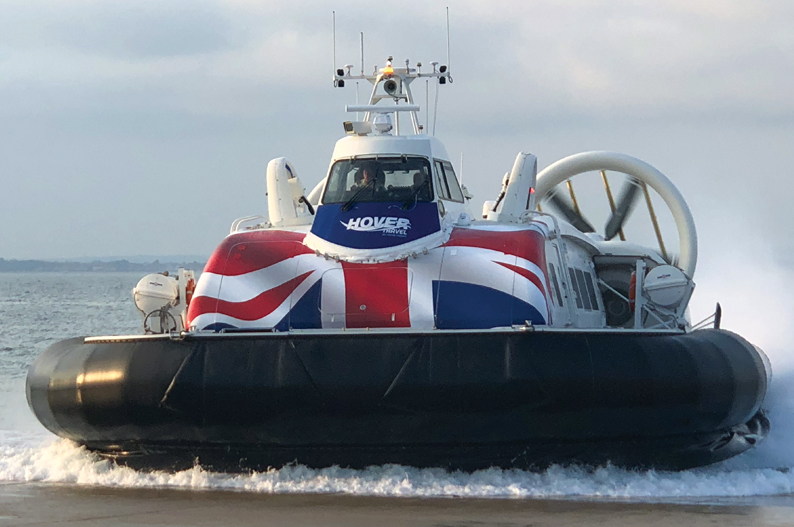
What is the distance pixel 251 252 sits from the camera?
9.08 meters

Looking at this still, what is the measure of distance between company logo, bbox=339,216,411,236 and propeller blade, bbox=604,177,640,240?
3.63m

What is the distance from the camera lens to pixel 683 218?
40.1 ft

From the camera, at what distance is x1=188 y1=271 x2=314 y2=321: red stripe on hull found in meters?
8.74

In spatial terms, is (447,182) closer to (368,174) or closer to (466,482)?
(368,174)

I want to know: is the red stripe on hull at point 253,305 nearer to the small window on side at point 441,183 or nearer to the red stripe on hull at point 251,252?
the red stripe on hull at point 251,252

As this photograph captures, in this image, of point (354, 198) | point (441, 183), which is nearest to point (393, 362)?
point (354, 198)

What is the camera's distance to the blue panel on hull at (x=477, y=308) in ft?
27.9

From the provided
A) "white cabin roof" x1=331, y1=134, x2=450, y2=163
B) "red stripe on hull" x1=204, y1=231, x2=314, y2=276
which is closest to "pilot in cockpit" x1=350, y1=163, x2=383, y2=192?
"white cabin roof" x1=331, y1=134, x2=450, y2=163

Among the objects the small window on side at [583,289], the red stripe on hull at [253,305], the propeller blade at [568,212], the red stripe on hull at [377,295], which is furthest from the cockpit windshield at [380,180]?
the propeller blade at [568,212]

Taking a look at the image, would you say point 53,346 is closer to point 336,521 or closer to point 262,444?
point 262,444

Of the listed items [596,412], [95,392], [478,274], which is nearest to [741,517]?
[596,412]

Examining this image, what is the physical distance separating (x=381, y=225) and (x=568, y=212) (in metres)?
4.03

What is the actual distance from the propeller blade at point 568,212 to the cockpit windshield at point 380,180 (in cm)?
327

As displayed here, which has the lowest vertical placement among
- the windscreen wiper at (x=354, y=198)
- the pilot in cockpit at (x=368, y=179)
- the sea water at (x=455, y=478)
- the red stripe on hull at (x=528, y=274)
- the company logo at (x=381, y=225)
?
the sea water at (x=455, y=478)
